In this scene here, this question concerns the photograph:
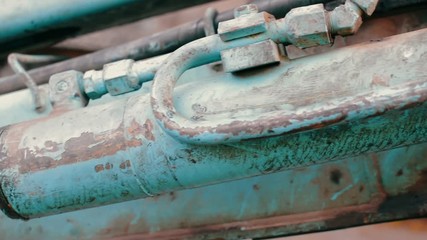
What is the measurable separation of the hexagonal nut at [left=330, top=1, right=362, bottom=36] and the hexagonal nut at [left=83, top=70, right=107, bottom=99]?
0.30 m

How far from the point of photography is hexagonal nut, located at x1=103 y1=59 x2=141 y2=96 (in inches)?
28.5

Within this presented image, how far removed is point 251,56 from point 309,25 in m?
0.07

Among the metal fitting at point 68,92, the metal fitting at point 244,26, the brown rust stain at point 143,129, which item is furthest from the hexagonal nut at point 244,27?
the metal fitting at point 68,92

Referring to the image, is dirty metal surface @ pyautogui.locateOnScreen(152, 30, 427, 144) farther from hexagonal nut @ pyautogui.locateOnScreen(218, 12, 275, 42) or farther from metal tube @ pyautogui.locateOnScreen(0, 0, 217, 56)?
metal tube @ pyautogui.locateOnScreen(0, 0, 217, 56)

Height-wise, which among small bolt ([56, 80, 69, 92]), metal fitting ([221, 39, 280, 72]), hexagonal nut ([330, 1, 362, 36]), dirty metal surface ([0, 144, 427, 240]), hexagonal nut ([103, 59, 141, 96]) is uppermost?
hexagonal nut ([330, 1, 362, 36])

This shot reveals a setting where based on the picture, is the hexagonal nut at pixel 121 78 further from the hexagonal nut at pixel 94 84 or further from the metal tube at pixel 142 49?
the metal tube at pixel 142 49

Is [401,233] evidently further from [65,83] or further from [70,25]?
[70,25]

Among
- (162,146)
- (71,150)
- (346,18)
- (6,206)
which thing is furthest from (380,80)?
(6,206)

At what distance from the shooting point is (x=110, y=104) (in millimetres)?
725

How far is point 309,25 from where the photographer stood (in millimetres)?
619

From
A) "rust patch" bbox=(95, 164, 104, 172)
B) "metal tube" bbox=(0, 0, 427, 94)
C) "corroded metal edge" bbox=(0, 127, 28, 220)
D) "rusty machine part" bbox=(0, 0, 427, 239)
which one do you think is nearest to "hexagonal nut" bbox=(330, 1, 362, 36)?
"rusty machine part" bbox=(0, 0, 427, 239)

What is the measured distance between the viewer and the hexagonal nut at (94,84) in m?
0.76

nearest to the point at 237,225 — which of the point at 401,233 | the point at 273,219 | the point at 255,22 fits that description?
the point at 273,219

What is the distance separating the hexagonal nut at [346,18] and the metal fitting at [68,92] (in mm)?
345
